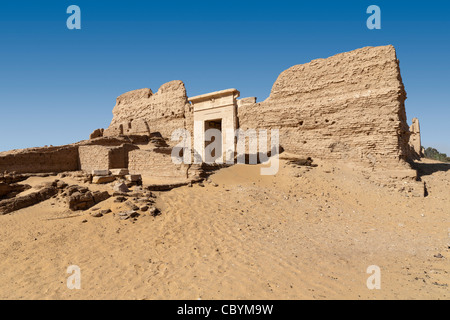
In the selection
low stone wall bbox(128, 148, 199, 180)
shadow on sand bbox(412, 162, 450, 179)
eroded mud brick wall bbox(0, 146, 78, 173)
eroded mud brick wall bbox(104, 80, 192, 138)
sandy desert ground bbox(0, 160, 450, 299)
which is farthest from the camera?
eroded mud brick wall bbox(104, 80, 192, 138)

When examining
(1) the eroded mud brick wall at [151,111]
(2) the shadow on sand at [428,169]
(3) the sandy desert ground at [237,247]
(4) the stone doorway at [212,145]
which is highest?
(1) the eroded mud brick wall at [151,111]

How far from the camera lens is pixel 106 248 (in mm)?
5168

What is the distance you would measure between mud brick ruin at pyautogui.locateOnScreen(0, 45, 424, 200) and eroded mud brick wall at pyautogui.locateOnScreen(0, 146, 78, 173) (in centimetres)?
4

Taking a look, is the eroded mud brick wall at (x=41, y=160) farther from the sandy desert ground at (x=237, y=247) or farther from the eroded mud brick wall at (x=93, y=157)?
the sandy desert ground at (x=237, y=247)

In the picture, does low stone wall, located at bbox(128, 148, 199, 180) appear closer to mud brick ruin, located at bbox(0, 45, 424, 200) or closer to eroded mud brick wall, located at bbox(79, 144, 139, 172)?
mud brick ruin, located at bbox(0, 45, 424, 200)

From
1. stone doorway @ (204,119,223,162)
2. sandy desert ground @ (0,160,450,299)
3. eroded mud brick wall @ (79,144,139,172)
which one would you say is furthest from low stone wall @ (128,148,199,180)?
stone doorway @ (204,119,223,162)

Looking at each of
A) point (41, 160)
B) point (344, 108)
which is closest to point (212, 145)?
point (344, 108)

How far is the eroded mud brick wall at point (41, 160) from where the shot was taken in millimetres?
12023

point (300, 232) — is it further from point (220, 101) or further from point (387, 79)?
point (220, 101)

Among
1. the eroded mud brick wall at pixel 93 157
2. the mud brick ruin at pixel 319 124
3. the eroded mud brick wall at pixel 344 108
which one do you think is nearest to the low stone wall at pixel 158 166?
the mud brick ruin at pixel 319 124

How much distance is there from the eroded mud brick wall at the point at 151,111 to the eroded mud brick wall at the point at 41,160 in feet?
22.2

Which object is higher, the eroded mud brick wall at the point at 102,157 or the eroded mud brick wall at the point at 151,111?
the eroded mud brick wall at the point at 151,111

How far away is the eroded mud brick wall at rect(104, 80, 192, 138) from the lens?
60.8ft

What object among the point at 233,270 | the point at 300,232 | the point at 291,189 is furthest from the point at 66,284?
the point at 291,189
